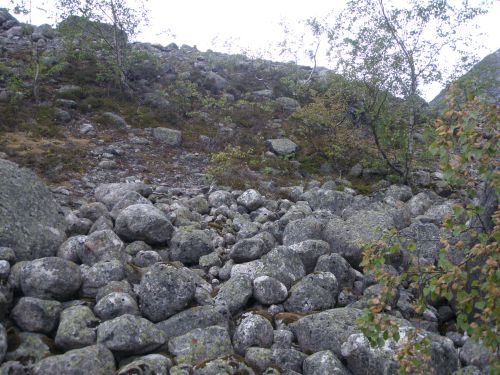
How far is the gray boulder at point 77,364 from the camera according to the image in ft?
18.0

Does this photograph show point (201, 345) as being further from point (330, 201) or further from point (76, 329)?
point (330, 201)

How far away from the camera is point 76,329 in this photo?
628cm

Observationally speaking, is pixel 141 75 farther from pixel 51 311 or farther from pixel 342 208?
pixel 51 311

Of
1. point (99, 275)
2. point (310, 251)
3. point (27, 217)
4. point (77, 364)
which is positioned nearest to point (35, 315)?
point (99, 275)

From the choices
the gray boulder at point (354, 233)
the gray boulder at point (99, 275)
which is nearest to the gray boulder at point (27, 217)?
the gray boulder at point (99, 275)

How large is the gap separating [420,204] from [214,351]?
923 centimetres

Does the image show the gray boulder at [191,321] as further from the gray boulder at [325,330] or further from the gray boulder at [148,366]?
the gray boulder at [325,330]

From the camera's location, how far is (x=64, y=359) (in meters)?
5.57

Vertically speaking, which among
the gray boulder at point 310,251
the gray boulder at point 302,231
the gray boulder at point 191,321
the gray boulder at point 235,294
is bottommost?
the gray boulder at point 191,321

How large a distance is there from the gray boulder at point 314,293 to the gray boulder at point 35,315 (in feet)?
11.4

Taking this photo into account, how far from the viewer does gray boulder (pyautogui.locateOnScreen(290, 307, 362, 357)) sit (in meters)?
6.54

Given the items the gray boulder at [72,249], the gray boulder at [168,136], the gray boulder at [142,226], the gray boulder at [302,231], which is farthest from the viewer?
the gray boulder at [168,136]

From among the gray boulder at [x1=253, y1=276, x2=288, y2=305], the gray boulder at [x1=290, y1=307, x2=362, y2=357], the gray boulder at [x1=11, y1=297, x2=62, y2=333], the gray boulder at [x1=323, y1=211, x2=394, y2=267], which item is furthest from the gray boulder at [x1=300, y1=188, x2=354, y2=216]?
the gray boulder at [x1=11, y1=297, x2=62, y2=333]

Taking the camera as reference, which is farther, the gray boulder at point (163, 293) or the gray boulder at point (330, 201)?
the gray boulder at point (330, 201)
